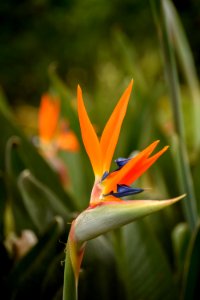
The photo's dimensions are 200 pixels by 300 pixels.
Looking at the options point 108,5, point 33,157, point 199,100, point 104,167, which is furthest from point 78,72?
point 104,167

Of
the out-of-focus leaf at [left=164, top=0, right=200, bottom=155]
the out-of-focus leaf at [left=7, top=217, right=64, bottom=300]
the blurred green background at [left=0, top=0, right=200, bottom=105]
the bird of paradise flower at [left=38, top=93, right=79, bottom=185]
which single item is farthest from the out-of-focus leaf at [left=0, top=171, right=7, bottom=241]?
the blurred green background at [left=0, top=0, right=200, bottom=105]

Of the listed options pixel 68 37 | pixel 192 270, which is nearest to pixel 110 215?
pixel 192 270

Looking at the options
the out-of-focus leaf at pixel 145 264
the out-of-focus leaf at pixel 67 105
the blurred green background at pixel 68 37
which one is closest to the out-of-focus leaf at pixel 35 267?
the out-of-focus leaf at pixel 145 264

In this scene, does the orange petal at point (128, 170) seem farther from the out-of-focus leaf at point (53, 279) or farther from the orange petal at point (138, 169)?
the out-of-focus leaf at point (53, 279)

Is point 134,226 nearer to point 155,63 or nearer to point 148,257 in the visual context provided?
→ point 148,257

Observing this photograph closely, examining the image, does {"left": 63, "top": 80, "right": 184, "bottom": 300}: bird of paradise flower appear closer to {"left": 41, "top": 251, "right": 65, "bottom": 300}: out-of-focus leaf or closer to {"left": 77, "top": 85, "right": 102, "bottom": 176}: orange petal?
{"left": 77, "top": 85, "right": 102, "bottom": 176}: orange petal

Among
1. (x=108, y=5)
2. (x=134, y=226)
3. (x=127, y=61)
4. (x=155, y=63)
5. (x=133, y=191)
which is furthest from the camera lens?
(x=108, y=5)
